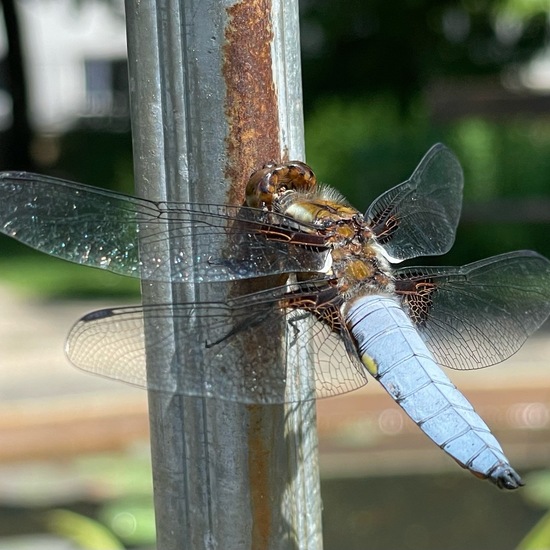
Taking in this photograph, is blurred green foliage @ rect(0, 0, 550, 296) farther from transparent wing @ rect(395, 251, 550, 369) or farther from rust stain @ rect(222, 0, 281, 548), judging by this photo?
rust stain @ rect(222, 0, 281, 548)

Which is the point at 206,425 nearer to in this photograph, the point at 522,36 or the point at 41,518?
the point at 41,518

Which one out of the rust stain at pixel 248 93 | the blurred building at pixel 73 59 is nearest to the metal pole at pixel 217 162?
the rust stain at pixel 248 93

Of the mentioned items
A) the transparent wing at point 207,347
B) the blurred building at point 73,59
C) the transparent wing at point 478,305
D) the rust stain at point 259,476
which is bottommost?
the rust stain at point 259,476

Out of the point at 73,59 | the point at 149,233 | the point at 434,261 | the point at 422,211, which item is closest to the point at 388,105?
the point at 434,261

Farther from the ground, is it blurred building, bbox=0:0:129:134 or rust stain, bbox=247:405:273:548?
blurred building, bbox=0:0:129:134

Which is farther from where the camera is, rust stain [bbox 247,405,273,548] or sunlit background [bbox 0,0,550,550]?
sunlit background [bbox 0,0,550,550]

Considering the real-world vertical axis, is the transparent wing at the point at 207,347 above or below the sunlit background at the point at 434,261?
below

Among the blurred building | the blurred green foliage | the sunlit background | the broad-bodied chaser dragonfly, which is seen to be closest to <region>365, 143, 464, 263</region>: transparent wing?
the broad-bodied chaser dragonfly

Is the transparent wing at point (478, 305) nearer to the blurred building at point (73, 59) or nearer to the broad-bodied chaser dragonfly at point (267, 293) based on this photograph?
the broad-bodied chaser dragonfly at point (267, 293)
